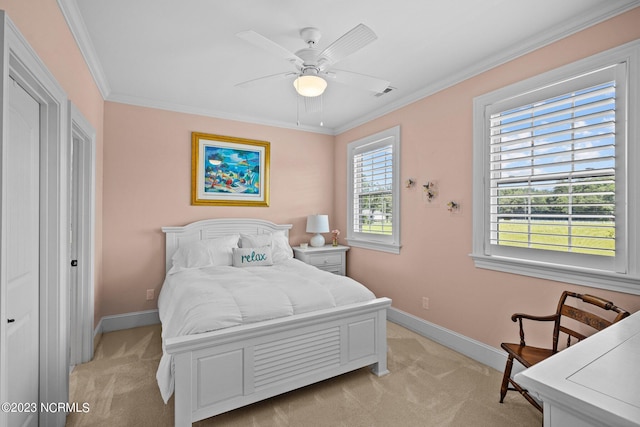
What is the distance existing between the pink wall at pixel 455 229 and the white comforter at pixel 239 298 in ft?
3.33

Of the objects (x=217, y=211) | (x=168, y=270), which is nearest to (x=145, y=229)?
(x=168, y=270)

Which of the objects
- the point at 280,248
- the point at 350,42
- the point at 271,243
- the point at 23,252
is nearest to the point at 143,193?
the point at 271,243

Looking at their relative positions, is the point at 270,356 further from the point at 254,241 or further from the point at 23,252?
the point at 254,241

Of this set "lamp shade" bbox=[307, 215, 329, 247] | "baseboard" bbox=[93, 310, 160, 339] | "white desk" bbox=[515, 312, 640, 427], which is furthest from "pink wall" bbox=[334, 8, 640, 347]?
"baseboard" bbox=[93, 310, 160, 339]

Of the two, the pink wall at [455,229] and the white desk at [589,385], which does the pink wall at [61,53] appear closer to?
the white desk at [589,385]

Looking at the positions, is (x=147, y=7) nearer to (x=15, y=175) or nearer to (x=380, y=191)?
(x=15, y=175)

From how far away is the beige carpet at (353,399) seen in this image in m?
1.97

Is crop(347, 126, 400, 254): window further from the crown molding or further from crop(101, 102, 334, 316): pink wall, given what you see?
the crown molding

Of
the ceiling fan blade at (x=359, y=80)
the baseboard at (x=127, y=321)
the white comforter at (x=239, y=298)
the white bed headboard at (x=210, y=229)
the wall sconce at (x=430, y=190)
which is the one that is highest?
the ceiling fan blade at (x=359, y=80)

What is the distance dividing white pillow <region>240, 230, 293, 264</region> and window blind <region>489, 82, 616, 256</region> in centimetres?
227

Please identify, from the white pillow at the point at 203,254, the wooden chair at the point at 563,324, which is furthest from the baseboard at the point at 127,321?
the wooden chair at the point at 563,324

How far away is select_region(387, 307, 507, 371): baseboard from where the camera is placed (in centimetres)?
260

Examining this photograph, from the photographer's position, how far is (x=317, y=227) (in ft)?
14.4

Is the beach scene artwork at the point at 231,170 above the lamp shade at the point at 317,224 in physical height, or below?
above
